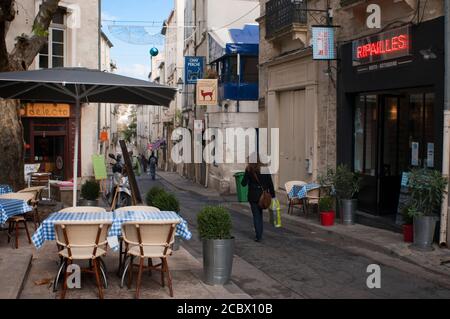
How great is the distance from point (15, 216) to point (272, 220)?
19.0ft

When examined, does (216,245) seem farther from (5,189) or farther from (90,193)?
(90,193)

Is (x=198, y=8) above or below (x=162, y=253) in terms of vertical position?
above

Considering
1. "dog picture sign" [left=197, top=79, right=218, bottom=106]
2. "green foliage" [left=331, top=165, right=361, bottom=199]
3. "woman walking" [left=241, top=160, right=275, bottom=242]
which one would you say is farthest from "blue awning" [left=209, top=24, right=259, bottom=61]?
"woman walking" [left=241, top=160, right=275, bottom=242]

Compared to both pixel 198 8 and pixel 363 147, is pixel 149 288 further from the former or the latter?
pixel 198 8

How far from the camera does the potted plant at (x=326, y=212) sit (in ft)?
40.1

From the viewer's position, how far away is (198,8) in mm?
31141

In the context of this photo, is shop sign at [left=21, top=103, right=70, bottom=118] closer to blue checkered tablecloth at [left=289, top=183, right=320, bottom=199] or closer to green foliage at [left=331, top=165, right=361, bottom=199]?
blue checkered tablecloth at [left=289, top=183, right=320, bottom=199]

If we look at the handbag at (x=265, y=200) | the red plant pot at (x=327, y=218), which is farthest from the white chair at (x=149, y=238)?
the red plant pot at (x=327, y=218)

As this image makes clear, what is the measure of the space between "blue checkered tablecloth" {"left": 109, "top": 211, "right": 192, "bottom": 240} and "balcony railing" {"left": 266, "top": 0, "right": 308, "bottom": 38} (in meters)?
8.98

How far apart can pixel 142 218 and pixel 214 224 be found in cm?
A: 94

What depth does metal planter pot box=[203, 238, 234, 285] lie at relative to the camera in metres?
6.87
